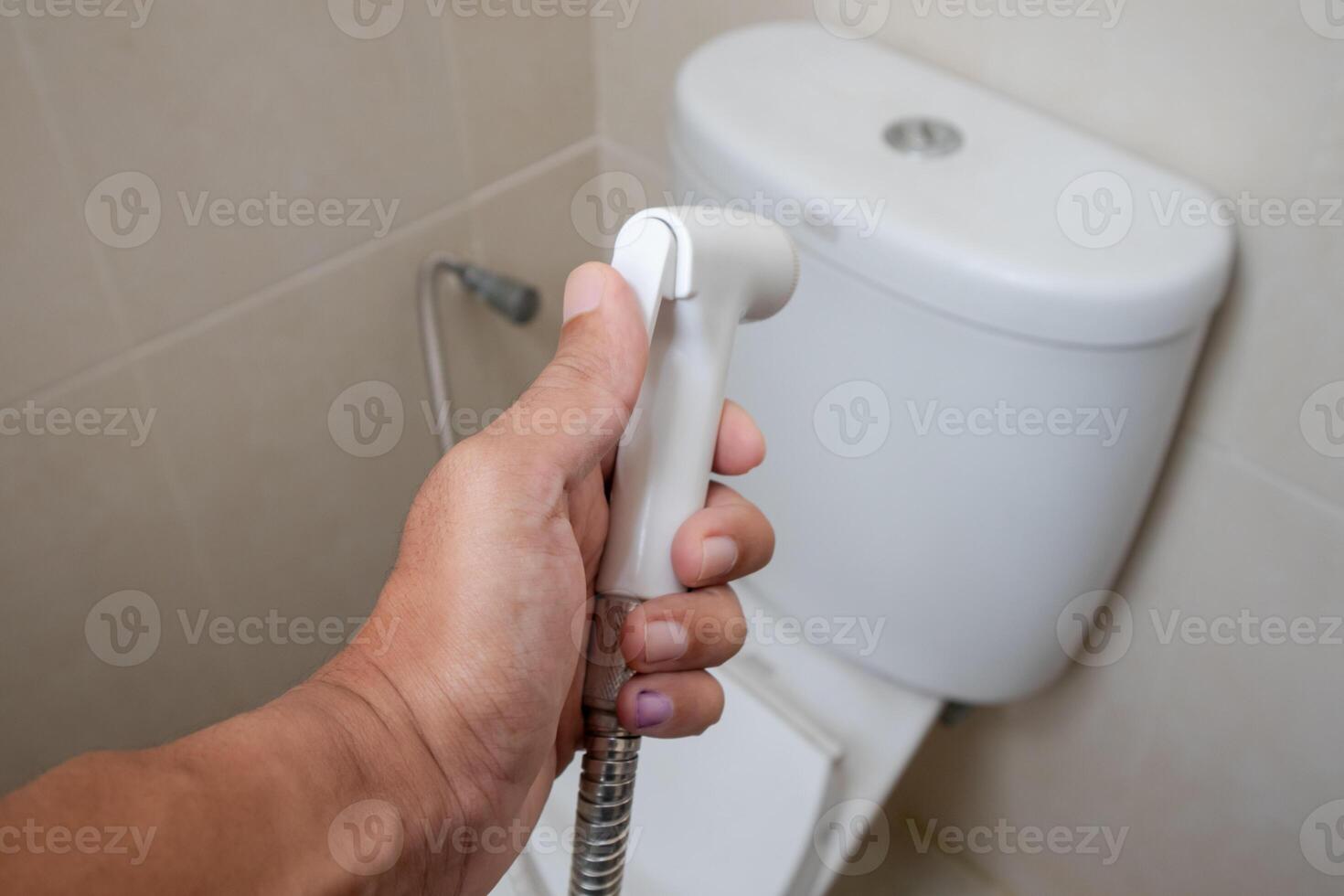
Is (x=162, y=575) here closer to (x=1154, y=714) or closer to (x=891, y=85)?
(x=891, y=85)

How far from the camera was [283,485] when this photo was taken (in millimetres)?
837

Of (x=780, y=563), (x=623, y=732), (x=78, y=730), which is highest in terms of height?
(x=623, y=732)

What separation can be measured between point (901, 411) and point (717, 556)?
0.59 ft

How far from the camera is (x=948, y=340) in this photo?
0.58 meters

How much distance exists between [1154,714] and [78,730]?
2.63 ft

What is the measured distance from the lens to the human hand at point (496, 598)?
1.41 ft

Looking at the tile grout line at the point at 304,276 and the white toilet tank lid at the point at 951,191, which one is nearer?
the white toilet tank lid at the point at 951,191

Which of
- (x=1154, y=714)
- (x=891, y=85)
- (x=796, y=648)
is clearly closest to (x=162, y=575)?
(x=796, y=648)

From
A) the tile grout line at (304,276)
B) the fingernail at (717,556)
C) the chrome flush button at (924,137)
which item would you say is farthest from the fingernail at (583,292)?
the tile grout line at (304,276)

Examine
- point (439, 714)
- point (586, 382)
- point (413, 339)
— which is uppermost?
point (586, 382)

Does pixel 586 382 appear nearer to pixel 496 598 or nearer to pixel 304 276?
pixel 496 598

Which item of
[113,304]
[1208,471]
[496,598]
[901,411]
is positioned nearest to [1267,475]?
[1208,471]

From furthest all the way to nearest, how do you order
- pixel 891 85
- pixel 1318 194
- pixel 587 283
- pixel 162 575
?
1. pixel 162 575
2. pixel 891 85
3. pixel 1318 194
4. pixel 587 283

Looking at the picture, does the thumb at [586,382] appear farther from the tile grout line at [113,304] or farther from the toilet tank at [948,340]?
the tile grout line at [113,304]
